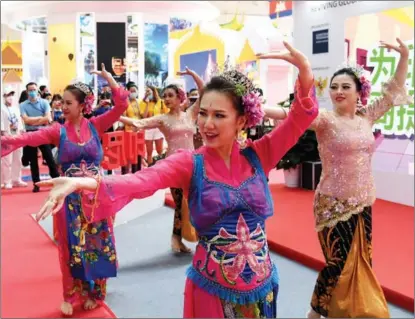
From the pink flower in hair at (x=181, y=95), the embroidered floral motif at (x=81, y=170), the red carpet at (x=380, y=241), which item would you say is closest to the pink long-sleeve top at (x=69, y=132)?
the embroidered floral motif at (x=81, y=170)

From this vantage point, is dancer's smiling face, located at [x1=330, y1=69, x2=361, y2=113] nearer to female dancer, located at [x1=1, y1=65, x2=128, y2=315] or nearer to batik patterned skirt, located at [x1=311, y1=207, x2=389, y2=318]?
batik patterned skirt, located at [x1=311, y1=207, x2=389, y2=318]

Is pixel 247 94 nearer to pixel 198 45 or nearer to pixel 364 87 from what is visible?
pixel 364 87

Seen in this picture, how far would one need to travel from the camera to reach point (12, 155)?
7.89 metres

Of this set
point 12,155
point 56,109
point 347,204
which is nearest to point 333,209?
point 347,204

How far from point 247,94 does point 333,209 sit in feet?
4.39

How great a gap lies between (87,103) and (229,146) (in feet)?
6.05

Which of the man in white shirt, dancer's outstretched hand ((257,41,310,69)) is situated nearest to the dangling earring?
dancer's outstretched hand ((257,41,310,69))

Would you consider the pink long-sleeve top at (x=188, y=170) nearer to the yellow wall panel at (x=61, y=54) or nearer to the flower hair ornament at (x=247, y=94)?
the flower hair ornament at (x=247, y=94)

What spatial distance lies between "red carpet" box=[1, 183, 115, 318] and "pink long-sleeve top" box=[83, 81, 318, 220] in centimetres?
188

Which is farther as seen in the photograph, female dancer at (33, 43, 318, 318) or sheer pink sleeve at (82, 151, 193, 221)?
female dancer at (33, 43, 318, 318)

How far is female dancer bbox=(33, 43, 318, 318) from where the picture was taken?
67.2 inches

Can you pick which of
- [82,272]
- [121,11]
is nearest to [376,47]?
[82,272]

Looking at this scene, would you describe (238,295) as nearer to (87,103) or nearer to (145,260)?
(87,103)

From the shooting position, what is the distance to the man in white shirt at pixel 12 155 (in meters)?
7.35
